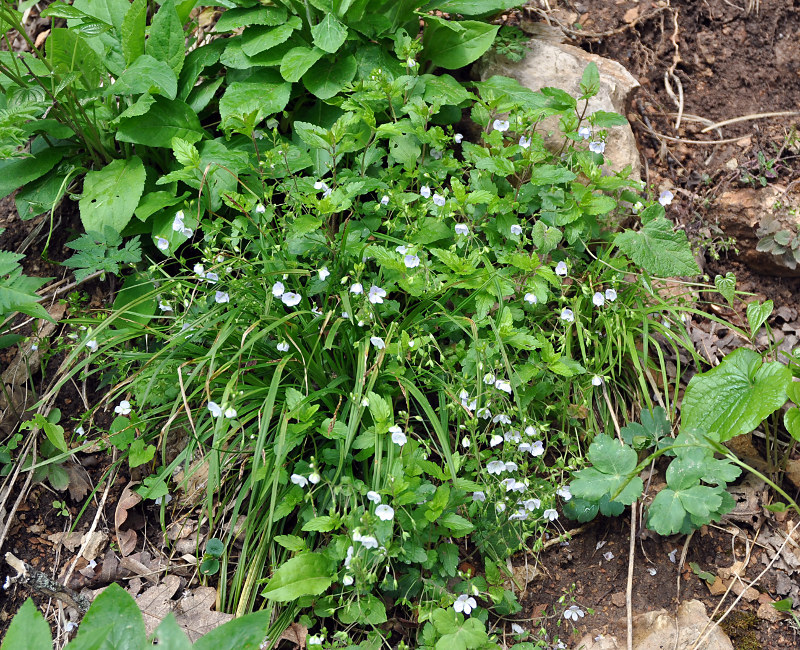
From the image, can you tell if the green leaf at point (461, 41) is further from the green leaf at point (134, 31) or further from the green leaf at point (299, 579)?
the green leaf at point (299, 579)

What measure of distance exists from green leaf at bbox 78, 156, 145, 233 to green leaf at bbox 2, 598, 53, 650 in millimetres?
1686

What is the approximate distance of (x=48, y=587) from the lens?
2.24 m

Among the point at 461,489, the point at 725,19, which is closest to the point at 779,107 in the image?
the point at 725,19

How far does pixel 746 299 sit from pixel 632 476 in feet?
4.48

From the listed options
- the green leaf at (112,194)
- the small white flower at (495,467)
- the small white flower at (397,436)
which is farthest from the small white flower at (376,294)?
the green leaf at (112,194)

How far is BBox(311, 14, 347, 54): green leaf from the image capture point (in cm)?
281

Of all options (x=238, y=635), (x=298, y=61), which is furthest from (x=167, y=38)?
(x=238, y=635)

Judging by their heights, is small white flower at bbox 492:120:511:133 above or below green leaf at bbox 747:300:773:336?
above

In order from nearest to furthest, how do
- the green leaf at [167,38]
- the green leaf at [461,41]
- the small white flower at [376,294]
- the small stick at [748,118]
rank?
the small white flower at [376,294], the green leaf at [167,38], the green leaf at [461,41], the small stick at [748,118]

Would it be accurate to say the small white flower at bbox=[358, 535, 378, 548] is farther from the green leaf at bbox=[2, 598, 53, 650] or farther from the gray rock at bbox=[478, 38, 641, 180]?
the gray rock at bbox=[478, 38, 641, 180]

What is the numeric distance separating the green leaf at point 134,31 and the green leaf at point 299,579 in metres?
2.27

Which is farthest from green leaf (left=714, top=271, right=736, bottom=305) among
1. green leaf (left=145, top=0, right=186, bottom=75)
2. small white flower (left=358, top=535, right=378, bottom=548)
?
green leaf (left=145, top=0, right=186, bottom=75)

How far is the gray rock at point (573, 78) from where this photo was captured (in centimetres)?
A: 312

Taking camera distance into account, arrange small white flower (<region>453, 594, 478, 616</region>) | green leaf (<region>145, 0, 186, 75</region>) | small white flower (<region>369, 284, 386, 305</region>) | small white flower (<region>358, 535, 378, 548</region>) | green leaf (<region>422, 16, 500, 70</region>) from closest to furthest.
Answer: small white flower (<region>358, 535, 378, 548</region>) → small white flower (<region>453, 594, 478, 616</region>) → small white flower (<region>369, 284, 386, 305</region>) → green leaf (<region>145, 0, 186, 75</region>) → green leaf (<region>422, 16, 500, 70</region>)
